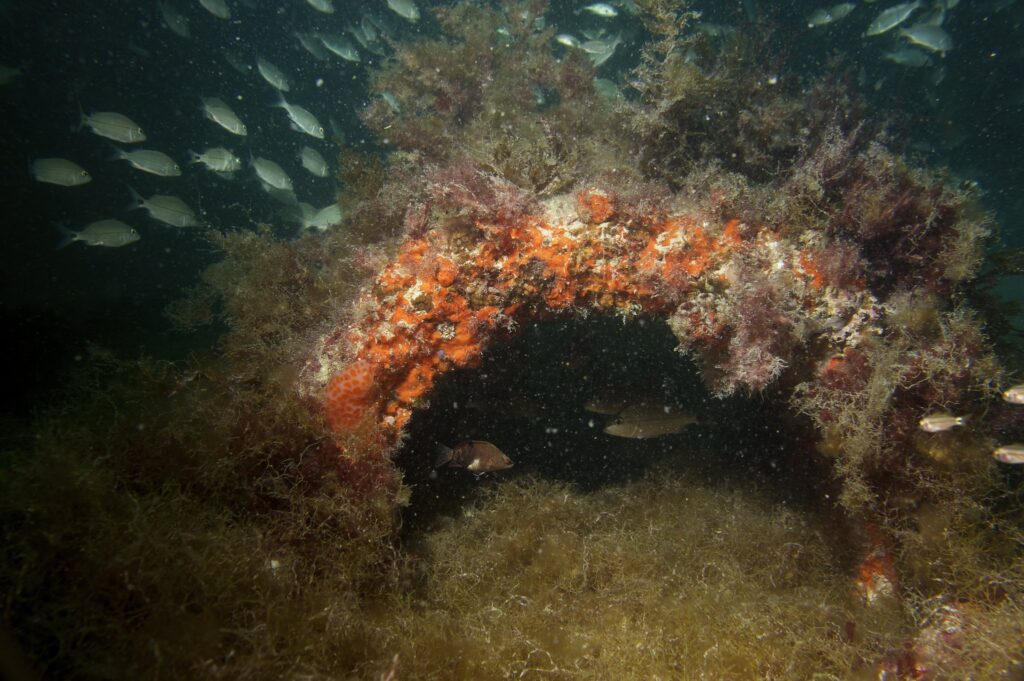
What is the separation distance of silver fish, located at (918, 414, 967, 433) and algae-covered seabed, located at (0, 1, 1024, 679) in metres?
0.22

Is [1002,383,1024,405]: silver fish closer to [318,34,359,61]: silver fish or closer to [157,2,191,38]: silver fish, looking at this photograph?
[318,34,359,61]: silver fish

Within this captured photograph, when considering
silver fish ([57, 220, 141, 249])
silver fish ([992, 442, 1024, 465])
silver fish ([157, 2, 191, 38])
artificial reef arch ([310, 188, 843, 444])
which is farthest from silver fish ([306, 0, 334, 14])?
silver fish ([992, 442, 1024, 465])

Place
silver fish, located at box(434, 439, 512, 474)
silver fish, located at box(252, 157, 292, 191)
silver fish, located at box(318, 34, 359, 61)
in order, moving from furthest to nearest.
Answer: silver fish, located at box(318, 34, 359, 61) < silver fish, located at box(252, 157, 292, 191) < silver fish, located at box(434, 439, 512, 474)

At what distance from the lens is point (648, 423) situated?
5.12m

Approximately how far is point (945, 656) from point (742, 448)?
2897mm

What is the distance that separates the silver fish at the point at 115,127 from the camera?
349 inches

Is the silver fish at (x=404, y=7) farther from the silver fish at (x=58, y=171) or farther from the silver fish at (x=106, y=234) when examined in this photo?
the silver fish at (x=106, y=234)

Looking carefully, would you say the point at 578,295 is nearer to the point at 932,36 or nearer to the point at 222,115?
the point at 222,115

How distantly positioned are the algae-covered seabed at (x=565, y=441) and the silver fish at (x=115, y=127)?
5648 mm

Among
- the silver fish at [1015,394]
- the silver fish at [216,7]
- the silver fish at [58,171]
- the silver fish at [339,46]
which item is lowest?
the silver fish at [58,171]

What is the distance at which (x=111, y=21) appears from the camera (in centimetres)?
2566

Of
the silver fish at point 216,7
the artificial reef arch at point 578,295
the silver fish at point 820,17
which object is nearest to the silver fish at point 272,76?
the silver fish at point 216,7

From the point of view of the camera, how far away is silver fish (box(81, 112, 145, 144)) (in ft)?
29.1

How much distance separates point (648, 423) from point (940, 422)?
243 cm
